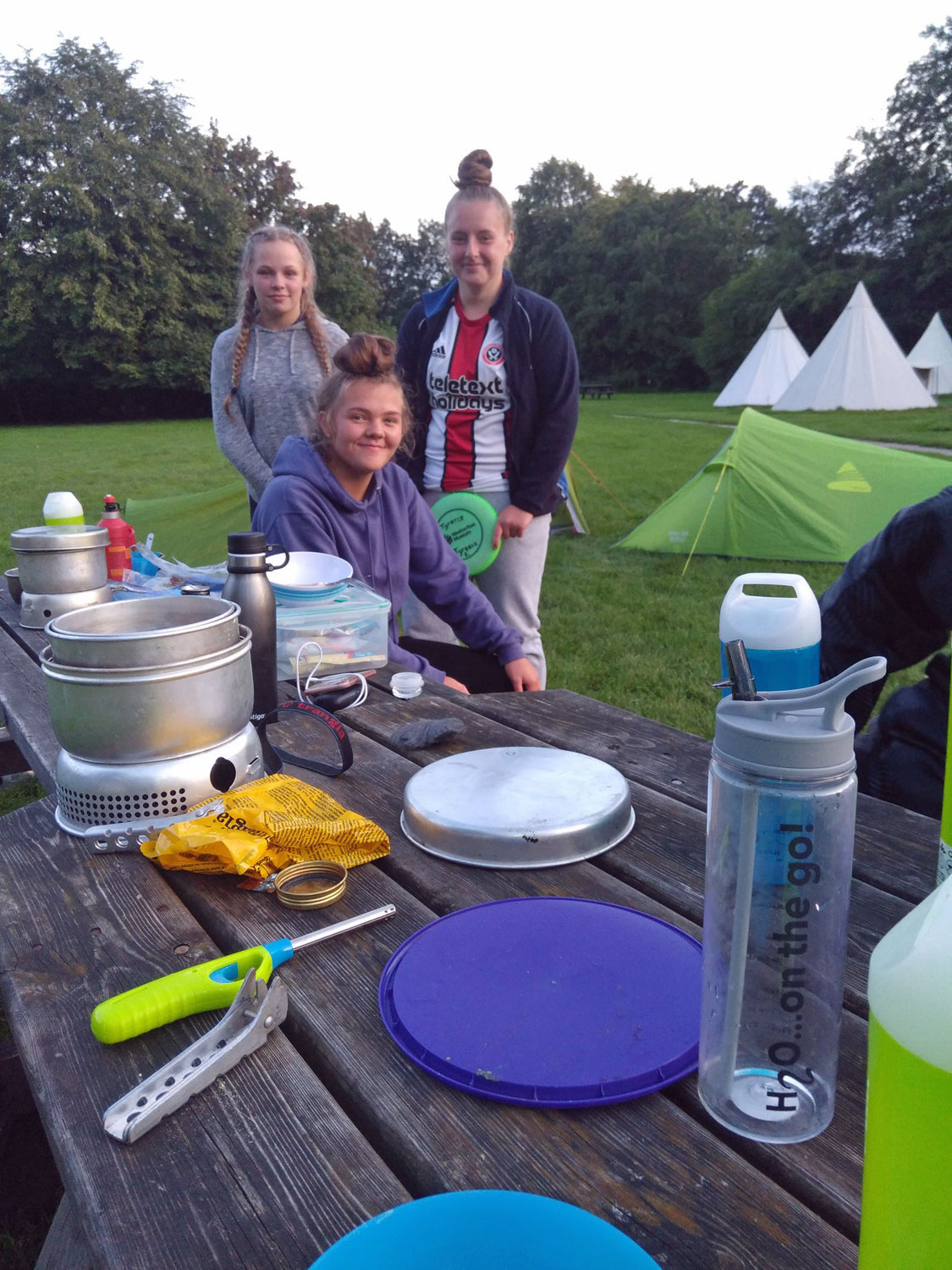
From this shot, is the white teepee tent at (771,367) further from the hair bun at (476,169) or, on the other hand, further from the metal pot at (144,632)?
the metal pot at (144,632)

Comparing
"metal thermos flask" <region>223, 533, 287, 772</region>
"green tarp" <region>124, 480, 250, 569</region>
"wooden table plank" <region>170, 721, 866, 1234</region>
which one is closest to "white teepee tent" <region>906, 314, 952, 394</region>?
"green tarp" <region>124, 480, 250, 569</region>

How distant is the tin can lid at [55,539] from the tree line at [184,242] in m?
22.0

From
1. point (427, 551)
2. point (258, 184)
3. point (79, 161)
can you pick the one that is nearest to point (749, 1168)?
point (427, 551)

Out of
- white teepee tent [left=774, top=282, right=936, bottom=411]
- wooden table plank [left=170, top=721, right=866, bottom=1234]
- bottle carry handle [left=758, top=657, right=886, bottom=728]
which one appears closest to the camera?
bottle carry handle [left=758, top=657, right=886, bottom=728]

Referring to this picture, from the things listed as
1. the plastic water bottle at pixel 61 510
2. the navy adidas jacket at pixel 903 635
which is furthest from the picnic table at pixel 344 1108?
the plastic water bottle at pixel 61 510

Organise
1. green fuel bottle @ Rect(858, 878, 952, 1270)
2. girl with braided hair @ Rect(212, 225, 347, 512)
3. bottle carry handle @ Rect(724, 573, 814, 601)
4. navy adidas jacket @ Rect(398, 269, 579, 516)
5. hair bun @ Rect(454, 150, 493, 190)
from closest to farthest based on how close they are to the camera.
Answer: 1. green fuel bottle @ Rect(858, 878, 952, 1270)
2. bottle carry handle @ Rect(724, 573, 814, 601)
3. hair bun @ Rect(454, 150, 493, 190)
4. navy adidas jacket @ Rect(398, 269, 579, 516)
5. girl with braided hair @ Rect(212, 225, 347, 512)

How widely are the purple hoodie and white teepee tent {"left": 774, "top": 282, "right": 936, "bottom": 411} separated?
781 inches

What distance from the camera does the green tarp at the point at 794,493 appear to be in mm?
5984

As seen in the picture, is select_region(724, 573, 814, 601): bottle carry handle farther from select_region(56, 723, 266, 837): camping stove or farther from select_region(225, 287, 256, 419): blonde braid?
select_region(225, 287, 256, 419): blonde braid

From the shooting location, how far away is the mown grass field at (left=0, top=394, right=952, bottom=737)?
430cm

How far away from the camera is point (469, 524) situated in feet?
11.5

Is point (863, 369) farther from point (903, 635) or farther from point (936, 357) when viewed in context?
point (903, 635)

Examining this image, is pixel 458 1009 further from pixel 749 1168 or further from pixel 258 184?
pixel 258 184

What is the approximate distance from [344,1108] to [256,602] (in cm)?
111
